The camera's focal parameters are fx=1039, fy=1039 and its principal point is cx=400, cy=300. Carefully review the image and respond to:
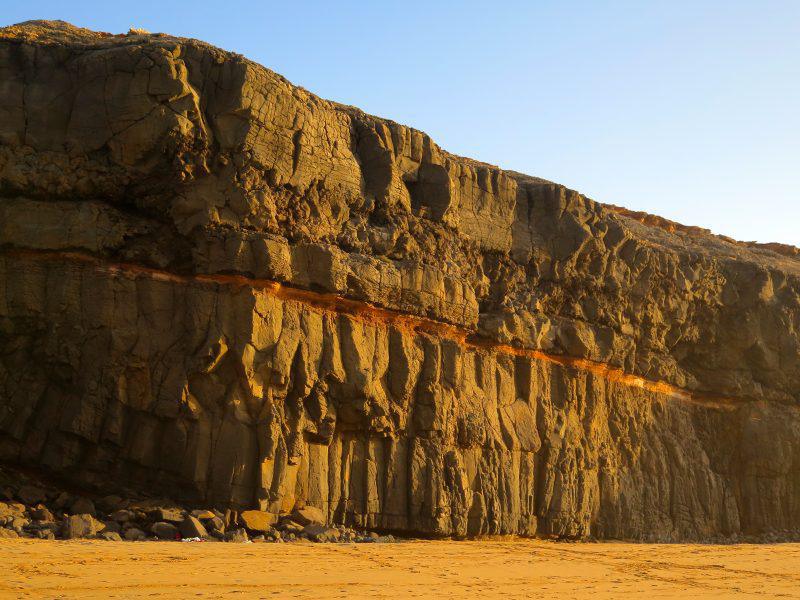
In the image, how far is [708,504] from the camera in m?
25.8

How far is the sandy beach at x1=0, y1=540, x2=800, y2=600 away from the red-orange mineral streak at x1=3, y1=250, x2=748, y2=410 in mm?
4046

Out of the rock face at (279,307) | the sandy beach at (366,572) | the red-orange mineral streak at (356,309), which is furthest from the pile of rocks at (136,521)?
the red-orange mineral streak at (356,309)

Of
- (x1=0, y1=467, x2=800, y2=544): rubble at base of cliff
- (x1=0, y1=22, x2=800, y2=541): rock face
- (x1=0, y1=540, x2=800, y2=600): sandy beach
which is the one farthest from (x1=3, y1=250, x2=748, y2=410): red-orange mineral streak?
(x1=0, y1=540, x2=800, y2=600): sandy beach

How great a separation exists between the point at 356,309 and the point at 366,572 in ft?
20.3

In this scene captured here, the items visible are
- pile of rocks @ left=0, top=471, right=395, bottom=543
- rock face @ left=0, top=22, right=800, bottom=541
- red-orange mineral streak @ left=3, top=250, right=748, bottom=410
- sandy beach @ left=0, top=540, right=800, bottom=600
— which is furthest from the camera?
red-orange mineral streak @ left=3, top=250, right=748, bottom=410

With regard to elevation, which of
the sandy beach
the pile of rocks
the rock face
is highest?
the rock face

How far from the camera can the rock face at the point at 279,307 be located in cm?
1608

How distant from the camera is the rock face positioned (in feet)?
52.7

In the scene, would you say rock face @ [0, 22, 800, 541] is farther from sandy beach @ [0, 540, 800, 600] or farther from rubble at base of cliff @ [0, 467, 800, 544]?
sandy beach @ [0, 540, 800, 600]

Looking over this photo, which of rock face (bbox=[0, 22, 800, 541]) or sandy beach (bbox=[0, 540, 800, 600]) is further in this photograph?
rock face (bbox=[0, 22, 800, 541])

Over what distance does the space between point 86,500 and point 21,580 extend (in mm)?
4919

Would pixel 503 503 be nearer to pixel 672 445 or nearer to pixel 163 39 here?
pixel 672 445

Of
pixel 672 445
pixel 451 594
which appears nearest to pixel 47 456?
pixel 451 594

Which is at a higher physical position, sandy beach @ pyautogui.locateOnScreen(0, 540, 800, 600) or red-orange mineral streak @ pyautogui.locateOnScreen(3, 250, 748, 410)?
red-orange mineral streak @ pyautogui.locateOnScreen(3, 250, 748, 410)
